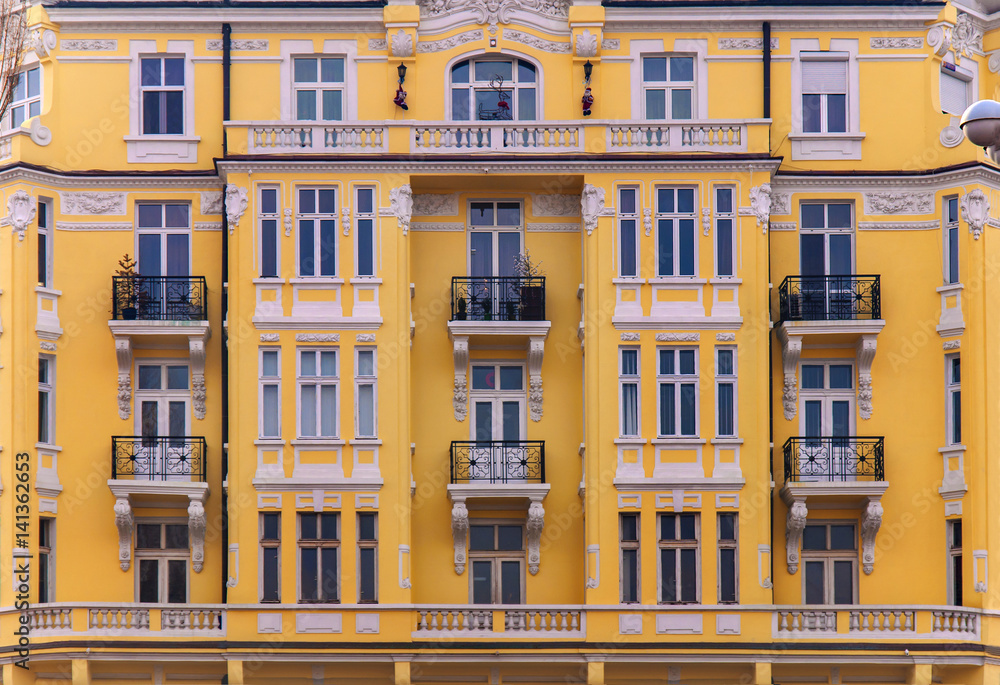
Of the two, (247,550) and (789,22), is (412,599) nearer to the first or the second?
(247,550)

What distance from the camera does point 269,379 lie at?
3697 centimetres

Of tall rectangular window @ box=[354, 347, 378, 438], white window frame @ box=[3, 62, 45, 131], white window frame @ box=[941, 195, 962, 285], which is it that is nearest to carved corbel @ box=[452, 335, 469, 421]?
tall rectangular window @ box=[354, 347, 378, 438]

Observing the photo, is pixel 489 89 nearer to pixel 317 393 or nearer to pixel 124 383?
pixel 317 393

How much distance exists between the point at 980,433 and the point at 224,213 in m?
19.8

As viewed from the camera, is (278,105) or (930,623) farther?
(278,105)

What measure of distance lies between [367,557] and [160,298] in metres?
8.47

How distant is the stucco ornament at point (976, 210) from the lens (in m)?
37.4

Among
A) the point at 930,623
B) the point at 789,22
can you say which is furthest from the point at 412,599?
the point at 789,22

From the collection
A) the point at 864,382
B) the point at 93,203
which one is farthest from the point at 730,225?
the point at 93,203

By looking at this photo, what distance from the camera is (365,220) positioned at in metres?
37.4

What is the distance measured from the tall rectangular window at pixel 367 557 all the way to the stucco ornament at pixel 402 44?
11.9 meters

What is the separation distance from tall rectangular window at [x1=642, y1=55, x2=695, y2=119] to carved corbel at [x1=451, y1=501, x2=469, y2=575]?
11.4m

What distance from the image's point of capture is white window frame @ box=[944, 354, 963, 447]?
122ft

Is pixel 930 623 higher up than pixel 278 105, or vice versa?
pixel 278 105
